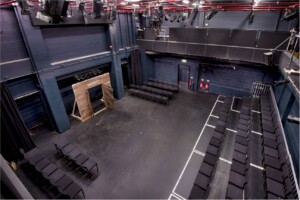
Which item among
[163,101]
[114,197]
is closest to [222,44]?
[163,101]

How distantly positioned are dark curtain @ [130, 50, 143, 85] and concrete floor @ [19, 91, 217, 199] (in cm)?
286

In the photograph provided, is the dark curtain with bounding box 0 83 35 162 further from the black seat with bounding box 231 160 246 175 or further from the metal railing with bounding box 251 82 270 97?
the metal railing with bounding box 251 82 270 97

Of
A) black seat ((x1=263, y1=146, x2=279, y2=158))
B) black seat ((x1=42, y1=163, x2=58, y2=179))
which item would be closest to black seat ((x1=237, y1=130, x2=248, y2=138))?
black seat ((x1=263, y1=146, x2=279, y2=158))

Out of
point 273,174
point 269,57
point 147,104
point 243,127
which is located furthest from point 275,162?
point 147,104

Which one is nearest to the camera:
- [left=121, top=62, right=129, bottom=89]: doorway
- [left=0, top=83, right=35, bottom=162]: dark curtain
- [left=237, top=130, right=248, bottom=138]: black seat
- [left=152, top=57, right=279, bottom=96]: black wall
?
[left=0, top=83, right=35, bottom=162]: dark curtain

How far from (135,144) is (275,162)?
20.8 feet

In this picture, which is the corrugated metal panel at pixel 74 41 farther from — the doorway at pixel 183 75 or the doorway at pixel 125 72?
the doorway at pixel 183 75

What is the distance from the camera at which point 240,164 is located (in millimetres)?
6945

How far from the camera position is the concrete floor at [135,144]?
688cm

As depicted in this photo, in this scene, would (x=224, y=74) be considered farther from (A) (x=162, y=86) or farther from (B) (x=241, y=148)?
(B) (x=241, y=148)

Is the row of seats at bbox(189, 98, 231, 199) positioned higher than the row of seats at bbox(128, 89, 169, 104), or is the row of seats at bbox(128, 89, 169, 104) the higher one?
the row of seats at bbox(189, 98, 231, 199)

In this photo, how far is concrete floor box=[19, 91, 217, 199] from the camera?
22.6 feet

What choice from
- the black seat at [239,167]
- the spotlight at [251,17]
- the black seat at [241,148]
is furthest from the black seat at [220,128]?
the spotlight at [251,17]

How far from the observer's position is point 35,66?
27.1ft
